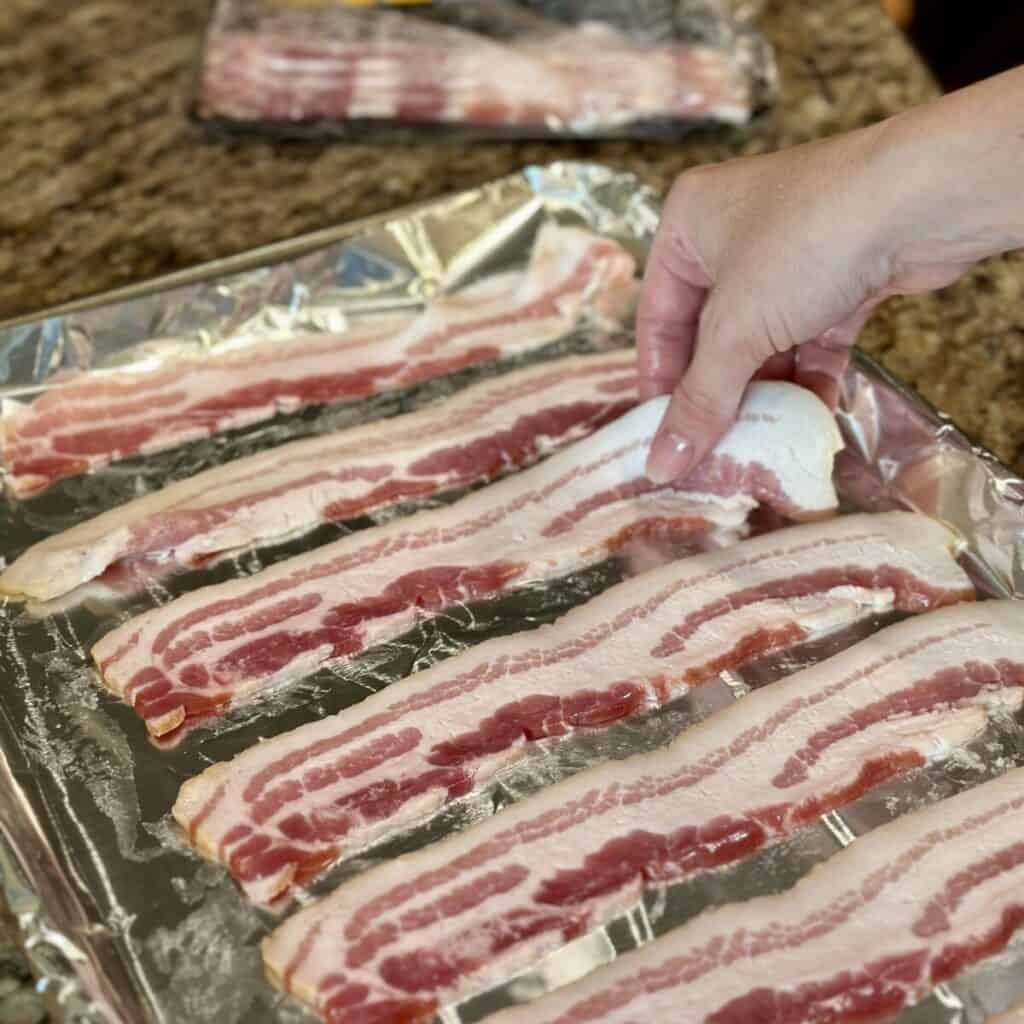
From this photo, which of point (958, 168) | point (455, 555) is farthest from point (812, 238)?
point (455, 555)

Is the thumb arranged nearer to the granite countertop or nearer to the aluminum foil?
the aluminum foil

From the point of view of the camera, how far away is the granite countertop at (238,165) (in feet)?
8.32

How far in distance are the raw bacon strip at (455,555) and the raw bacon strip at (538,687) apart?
0.35 ft

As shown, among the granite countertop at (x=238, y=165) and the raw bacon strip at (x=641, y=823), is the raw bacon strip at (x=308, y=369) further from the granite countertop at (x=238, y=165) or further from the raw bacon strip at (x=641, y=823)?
the raw bacon strip at (x=641, y=823)

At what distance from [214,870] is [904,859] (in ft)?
2.78

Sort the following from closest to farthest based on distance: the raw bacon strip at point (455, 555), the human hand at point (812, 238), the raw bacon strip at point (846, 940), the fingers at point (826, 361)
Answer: the raw bacon strip at point (846, 940), the human hand at point (812, 238), the raw bacon strip at point (455, 555), the fingers at point (826, 361)

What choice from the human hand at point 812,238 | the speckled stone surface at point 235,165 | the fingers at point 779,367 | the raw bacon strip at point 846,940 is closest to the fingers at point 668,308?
the human hand at point 812,238

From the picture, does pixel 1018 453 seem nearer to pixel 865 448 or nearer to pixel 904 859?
pixel 865 448

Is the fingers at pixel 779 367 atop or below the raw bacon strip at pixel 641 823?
atop

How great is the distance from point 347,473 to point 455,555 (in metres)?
0.25

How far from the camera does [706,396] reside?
6.40ft

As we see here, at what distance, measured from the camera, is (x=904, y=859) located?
165cm

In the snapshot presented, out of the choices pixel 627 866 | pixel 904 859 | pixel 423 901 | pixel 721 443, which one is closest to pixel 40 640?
pixel 423 901

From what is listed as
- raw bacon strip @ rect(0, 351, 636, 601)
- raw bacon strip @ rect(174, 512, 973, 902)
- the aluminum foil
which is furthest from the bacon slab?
raw bacon strip @ rect(174, 512, 973, 902)
